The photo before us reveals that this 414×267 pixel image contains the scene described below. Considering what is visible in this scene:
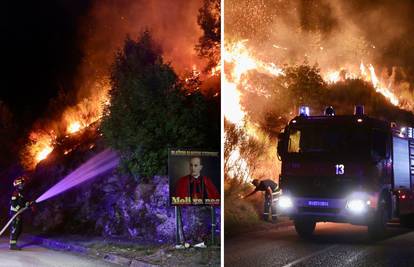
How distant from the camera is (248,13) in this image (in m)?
7.36

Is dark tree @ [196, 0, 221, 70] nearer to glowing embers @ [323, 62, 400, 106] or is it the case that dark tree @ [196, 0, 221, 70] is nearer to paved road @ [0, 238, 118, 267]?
paved road @ [0, 238, 118, 267]

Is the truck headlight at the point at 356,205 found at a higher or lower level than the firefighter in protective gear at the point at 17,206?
higher

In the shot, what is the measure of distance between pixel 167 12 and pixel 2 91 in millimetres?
10181

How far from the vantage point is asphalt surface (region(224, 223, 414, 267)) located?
22.3 feet

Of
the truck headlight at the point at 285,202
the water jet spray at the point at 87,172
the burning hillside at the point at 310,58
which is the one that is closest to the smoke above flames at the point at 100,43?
the water jet spray at the point at 87,172

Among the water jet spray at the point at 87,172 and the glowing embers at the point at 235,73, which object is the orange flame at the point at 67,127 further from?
the glowing embers at the point at 235,73

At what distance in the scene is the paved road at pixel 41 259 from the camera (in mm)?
9500

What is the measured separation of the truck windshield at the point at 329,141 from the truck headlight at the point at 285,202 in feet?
2.66

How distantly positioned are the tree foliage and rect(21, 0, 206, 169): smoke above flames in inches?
248

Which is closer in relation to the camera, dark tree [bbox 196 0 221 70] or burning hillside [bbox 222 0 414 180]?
burning hillside [bbox 222 0 414 180]

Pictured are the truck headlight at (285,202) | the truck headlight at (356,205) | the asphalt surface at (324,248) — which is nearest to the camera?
the asphalt surface at (324,248)

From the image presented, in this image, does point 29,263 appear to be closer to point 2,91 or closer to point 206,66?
point 206,66

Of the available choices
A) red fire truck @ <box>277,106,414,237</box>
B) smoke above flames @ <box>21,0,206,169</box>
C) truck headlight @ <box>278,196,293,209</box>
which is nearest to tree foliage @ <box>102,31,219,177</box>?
red fire truck @ <box>277,106,414,237</box>

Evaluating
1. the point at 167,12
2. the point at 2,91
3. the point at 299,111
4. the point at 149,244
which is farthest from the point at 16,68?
the point at 299,111
